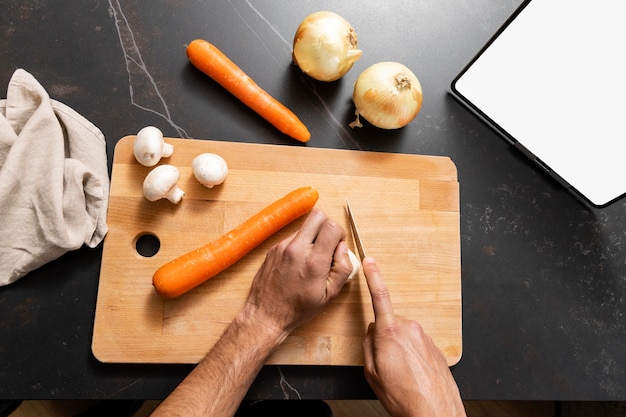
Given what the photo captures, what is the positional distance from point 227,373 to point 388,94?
2.67 feet

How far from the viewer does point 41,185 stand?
3.87ft

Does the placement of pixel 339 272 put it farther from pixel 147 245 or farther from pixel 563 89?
pixel 563 89

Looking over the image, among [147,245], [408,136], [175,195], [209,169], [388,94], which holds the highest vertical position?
[388,94]

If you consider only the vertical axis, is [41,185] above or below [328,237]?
below

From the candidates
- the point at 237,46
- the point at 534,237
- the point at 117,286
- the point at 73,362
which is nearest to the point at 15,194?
the point at 117,286

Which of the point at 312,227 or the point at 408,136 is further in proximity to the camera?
the point at 408,136

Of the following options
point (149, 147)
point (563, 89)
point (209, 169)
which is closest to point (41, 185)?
point (149, 147)

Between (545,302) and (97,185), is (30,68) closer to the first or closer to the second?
(97,185)

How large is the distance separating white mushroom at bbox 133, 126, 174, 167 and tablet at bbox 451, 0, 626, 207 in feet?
2.79

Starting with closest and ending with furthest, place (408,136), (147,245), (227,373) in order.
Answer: (227,373) → (147,245) → (408,136)

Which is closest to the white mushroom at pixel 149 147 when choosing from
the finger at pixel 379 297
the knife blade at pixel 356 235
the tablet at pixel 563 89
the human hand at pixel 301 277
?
the human hand at pixel 301 277

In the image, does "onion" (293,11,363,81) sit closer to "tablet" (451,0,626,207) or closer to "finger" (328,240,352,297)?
"tablet" (451,0,626,207)

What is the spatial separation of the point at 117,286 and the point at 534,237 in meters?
1.18

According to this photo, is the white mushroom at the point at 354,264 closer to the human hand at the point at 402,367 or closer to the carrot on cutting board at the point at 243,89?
the human hand at the point at 402,367
